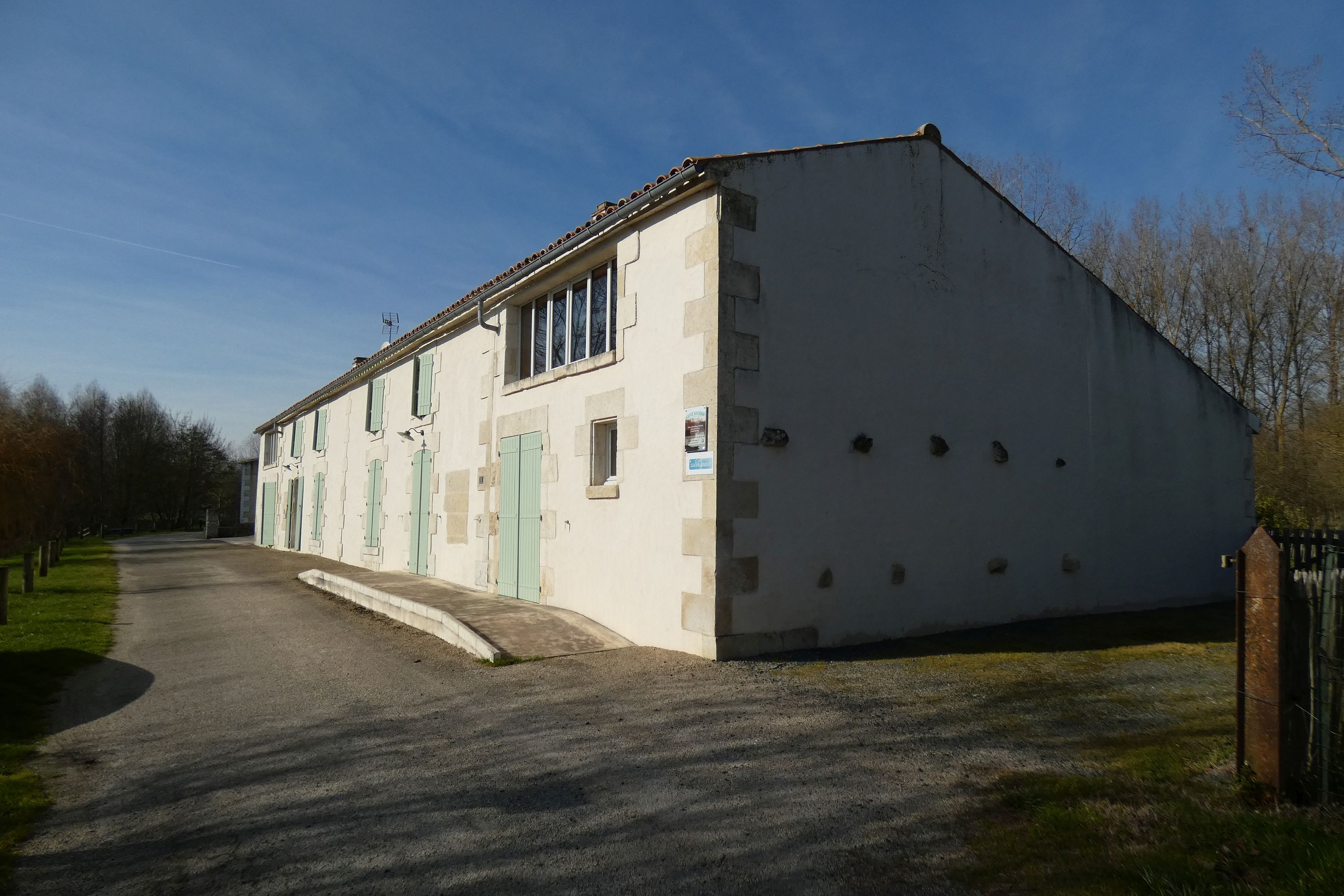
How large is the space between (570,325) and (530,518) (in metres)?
2.40

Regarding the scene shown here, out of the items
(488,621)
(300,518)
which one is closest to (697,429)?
(488,621)

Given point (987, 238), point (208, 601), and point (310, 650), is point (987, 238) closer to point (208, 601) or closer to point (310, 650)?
point (310, 650)

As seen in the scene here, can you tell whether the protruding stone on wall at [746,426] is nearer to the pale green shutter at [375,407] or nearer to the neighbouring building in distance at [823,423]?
the neighbouring building in distance at [823,423]

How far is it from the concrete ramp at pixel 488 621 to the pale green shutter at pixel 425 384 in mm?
3275

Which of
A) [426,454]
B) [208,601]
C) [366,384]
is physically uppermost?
[366,384]

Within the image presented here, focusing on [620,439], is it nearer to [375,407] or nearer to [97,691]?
[97,691]

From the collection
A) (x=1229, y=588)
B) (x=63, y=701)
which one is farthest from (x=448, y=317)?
(x=1229, y=588)

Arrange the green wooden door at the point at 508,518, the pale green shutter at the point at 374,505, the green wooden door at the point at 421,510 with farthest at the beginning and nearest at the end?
the pale green shutter at the point at 374,505
the green wooden door at the point at 421,510
the green wooden door at the point at 508,518

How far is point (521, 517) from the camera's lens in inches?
394

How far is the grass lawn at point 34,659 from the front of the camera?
3805 mm

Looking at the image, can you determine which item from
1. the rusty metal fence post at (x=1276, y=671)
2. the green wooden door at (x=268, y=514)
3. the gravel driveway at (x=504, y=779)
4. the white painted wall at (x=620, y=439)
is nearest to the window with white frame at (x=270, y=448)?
the green wooden door at (x=268, y=514)

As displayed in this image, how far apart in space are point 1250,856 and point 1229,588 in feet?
38.3

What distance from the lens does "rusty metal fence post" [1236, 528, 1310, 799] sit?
3.35 metres

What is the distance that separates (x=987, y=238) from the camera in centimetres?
945
